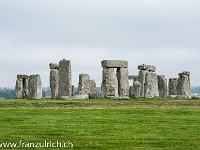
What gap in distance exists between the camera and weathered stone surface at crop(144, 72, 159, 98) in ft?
108

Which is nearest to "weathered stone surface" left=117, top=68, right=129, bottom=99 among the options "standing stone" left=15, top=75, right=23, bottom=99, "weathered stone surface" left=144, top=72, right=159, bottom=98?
"weathered stone surface" left=144, top=72, right=159, bottom=98

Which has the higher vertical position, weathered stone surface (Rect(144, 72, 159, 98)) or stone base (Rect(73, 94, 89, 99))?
weathered stone surface (Rect(144, 72, 159, 98))

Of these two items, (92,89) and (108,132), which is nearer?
(108,132)

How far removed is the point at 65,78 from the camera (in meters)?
27.2

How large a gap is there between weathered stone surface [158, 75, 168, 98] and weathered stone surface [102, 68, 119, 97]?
7678 millimetres

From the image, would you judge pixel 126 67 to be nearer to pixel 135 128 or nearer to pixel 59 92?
pixel 59 92

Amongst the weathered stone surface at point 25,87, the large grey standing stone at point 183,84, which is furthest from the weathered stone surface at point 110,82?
the large grey standing stone at point 183,84

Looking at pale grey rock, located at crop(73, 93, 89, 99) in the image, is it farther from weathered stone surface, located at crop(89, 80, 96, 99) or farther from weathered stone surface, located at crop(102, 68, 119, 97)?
weathered stone surface, located at crop(102, 68, 119, 97)

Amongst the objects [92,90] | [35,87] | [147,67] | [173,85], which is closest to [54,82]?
[35,87]

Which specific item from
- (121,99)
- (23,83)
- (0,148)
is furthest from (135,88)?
(0,148)

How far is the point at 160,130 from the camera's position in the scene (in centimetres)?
1033

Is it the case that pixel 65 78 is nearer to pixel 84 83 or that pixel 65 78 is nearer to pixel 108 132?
pixel 84 83

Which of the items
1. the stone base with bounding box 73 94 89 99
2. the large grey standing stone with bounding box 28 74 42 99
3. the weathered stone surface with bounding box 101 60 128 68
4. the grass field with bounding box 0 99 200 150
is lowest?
the grass field with bounding box 0 99 200 150

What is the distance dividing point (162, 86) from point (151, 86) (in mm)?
3741
